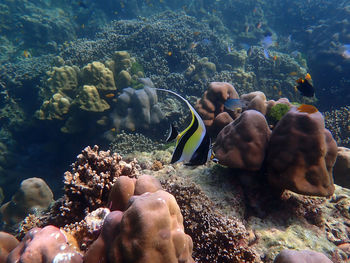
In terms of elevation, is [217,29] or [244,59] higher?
[217,29]

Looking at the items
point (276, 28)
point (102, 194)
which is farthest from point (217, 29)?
point (102, 194)

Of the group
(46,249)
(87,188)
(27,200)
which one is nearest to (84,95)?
(27,200)

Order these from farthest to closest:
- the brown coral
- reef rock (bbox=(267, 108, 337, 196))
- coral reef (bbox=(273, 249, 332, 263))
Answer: reef rock (bbox=(267, 108, 337, 196)) → the brown coral → coral reef (bbox=(273, 249, 332, 263))

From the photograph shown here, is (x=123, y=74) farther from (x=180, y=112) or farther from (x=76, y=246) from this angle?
(x=76, y=246)

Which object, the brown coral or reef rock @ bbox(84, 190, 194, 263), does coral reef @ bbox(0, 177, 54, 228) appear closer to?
the brown coral

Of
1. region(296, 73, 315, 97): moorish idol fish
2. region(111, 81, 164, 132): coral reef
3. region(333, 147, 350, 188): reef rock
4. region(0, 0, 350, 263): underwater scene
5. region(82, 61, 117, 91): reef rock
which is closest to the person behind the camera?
region(0, 0, 350, 263): underwater scene

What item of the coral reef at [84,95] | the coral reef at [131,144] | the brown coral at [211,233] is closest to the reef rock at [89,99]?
the coral reef at [84,95]

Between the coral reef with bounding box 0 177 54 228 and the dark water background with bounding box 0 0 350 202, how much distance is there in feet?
8.92

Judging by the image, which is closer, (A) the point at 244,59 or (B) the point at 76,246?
(B) the point at 76,246

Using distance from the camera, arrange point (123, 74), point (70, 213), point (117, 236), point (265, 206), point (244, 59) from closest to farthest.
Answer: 1. point (117, 236)
2. point (70, 213)
3. point (265, 206)
4. point (123, 74)
5. point (244, 59)

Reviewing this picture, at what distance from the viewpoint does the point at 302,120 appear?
9.91 feet

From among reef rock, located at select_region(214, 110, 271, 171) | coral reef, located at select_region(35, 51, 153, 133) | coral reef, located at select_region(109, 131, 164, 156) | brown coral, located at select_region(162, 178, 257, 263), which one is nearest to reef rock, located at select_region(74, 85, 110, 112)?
coral reef, located at select_region(35, 51, 153, 133)

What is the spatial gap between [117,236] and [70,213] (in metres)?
1.49

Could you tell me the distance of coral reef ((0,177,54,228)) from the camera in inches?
216
